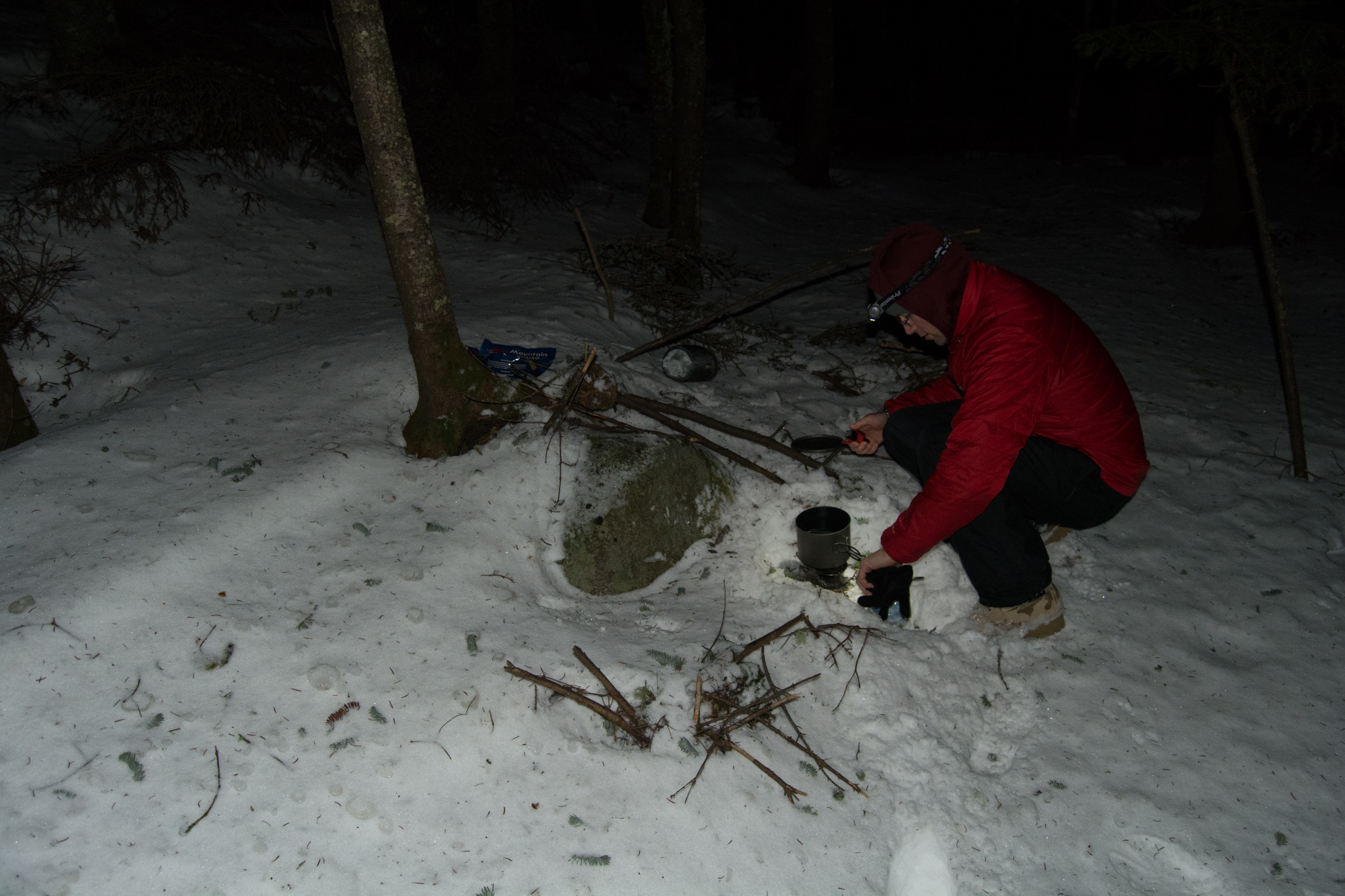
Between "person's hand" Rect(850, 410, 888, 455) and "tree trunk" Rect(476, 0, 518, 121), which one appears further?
"tree trunk" Rect(476, 0, 518, 121)

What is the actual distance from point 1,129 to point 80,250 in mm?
1820

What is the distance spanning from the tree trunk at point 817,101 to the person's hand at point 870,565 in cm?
987

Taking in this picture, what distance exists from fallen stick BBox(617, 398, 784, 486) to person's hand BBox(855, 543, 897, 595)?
81cm

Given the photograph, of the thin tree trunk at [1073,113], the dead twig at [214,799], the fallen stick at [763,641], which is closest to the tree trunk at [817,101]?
the thin tree trunk at [1073,113]

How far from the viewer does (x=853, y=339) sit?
541cm

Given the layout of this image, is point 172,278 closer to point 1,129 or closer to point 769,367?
point 1,129

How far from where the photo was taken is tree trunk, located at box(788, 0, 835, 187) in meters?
10.3

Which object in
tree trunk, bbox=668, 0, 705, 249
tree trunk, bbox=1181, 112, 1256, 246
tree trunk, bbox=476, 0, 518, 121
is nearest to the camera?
tree trunk, bbox=668, 0, 705, 249

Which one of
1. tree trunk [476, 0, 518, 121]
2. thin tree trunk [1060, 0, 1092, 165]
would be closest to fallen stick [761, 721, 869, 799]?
tree trunk [476, 0, 518, 121]

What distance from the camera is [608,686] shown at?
2441 millimetres

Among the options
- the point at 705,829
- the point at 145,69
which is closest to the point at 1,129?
the point at 145,69

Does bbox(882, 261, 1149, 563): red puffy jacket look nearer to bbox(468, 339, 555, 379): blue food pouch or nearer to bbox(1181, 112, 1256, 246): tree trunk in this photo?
bbox(468, 339, 555, 379): blue food pouch

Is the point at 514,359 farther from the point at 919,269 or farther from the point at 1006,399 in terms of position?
the point at 1006,399

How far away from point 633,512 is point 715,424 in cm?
76
